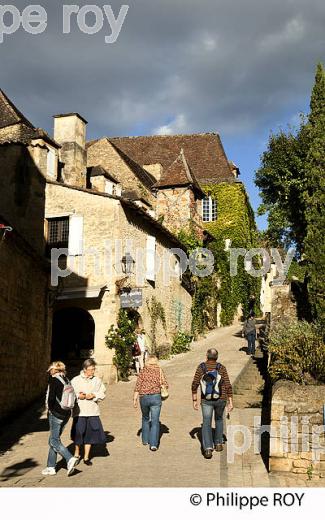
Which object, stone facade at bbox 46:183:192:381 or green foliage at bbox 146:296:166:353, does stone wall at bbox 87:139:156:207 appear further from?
stone facade at bbox 46:183:192:381

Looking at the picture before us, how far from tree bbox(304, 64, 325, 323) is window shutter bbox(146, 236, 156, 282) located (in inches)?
332

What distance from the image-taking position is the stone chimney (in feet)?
78.5

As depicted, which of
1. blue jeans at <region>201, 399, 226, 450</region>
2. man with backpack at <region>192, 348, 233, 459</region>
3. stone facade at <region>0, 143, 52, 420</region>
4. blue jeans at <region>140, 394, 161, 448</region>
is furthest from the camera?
stone facade at <region>0, 143, 52, 420</region>

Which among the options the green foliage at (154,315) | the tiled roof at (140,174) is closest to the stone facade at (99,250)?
the green foliage at (154,315)

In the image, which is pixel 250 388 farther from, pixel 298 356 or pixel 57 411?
pixel 57 411

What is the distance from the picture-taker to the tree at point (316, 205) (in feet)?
47.7

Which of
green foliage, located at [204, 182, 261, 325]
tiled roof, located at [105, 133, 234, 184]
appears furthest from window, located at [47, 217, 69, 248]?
tiled roof, located at [105, 133, 234, 184]

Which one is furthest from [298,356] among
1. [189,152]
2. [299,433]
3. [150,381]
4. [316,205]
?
[189,152]

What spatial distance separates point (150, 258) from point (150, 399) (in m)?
13.5

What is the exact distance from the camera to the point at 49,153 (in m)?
21.7

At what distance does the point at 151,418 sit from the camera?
31.9ft

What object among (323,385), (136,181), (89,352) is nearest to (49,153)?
(89,352)

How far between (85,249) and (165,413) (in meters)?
8.52

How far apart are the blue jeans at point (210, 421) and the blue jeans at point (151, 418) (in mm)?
821
